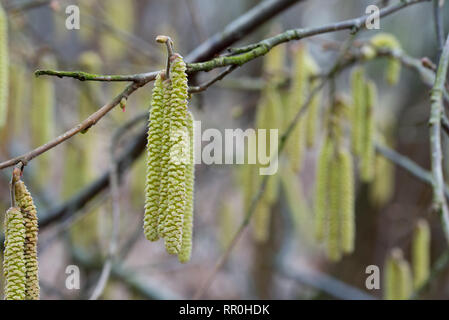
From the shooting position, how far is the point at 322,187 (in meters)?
1.55

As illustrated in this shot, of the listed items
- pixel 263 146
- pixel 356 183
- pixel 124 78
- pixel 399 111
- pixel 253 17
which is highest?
pixel 399 111

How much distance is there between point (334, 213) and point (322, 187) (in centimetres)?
9

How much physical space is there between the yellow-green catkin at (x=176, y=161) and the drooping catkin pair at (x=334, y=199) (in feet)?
2.73

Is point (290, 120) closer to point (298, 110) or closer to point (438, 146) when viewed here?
point (298, 110)

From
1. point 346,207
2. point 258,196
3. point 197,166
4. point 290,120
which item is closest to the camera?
point 258,196

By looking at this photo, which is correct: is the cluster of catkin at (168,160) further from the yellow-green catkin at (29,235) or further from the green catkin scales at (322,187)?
the green catkin scales at (322,187)

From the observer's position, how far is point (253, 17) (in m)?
1.53

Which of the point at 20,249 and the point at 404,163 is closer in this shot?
the point at 20,249

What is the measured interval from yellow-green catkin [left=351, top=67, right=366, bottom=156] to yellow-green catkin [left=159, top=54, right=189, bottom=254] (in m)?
0.90

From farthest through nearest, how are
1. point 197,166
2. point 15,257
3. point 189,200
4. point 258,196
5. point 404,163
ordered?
point 197,166
point 404,163
point 258,196
point 189,200
point 15,257

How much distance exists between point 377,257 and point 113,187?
284cm

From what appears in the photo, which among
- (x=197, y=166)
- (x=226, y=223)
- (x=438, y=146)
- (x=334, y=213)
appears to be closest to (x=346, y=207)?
(x=334, y=213)

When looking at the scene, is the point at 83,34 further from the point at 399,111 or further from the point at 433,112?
the point at 433,112
